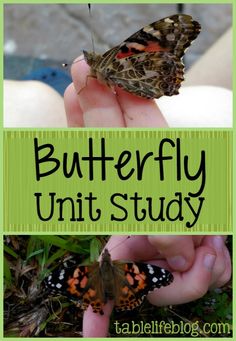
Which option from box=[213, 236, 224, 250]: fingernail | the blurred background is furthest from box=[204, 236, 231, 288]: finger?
the blurred background

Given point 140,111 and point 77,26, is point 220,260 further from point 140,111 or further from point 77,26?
point 77,26

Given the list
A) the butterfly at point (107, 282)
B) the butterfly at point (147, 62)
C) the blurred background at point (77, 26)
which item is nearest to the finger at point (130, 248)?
the butterfly at point (107, 282)

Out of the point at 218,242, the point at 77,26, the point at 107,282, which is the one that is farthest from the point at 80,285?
the point at 77,26

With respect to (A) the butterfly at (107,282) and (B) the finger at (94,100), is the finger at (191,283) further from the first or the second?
(B) the finger at (94,100)

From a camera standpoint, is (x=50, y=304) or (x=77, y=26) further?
(x=77, y=26)

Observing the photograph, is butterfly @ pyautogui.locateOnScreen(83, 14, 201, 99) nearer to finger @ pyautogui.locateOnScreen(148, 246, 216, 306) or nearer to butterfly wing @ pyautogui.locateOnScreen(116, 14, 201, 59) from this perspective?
butterfly wing @ pyautogui.locateOnScreen(116, 14, 201, 59)
